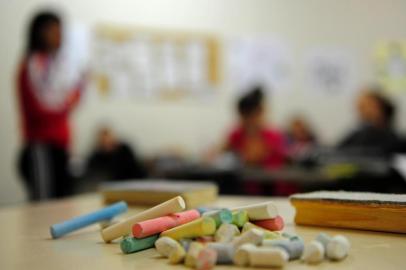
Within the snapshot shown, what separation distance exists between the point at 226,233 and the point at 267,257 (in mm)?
82

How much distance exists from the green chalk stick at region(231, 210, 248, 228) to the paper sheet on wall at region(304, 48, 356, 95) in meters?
4.40

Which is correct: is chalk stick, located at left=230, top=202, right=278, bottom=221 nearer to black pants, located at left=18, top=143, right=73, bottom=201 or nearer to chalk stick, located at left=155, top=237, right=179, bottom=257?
chalk stick, located at left=155, top=237, right=179, bottom=257

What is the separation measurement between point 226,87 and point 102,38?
105 centimetres

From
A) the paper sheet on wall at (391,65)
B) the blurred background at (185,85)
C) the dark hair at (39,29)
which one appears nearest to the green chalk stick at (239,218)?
the blurred background at (185,85)

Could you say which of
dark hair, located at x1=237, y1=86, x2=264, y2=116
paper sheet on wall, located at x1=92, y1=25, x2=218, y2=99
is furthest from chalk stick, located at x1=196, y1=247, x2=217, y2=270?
paper sheet on wall, located at x1=92, y1=25, x2=218, y2=99

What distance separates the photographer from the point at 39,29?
10.4 feet

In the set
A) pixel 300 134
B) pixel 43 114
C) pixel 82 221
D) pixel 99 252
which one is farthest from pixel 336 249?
pixel 300 134

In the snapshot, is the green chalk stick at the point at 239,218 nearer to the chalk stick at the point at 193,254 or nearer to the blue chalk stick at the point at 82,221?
the chalk stick at the point at 193,254

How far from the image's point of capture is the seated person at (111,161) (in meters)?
4.19

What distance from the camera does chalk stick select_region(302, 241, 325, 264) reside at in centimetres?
63

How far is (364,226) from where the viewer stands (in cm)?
85

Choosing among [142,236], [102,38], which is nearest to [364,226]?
[142,236]

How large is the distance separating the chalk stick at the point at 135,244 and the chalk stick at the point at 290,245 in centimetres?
15

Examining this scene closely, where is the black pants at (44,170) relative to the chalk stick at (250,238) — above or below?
below
